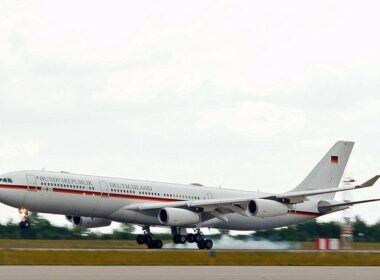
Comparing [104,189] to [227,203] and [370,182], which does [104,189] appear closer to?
[227,203]

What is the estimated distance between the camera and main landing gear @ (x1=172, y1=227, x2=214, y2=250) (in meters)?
62.8

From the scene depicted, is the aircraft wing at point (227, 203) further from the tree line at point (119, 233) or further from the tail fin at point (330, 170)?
the tree line at point (119, 233)

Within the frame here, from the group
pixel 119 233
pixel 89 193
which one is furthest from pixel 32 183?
pixel 119 233

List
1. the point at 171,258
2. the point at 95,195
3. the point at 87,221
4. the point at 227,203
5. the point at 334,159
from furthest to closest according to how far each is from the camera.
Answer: the point at 334,159 < the point at 87,221 < the point at 227,203 < the point at 95,195 < the point at 171,258

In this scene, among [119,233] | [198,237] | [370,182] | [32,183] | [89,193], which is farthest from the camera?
[119,233]

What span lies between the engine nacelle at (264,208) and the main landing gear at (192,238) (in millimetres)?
3872

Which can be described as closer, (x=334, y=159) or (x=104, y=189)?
(x=104, y=189)

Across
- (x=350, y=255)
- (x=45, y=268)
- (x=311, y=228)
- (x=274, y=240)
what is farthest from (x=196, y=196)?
(x=45, y=268)

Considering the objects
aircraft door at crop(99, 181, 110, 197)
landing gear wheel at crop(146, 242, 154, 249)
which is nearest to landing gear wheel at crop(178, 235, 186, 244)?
landing gear wheel at crop(146, 242, 154, 249)

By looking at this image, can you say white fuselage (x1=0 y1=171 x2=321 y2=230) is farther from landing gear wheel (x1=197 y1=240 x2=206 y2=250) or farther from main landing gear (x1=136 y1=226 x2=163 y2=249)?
landing gear wheel (x1=197 y1=240 x2=206 y2=250)

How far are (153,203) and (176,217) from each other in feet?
10.1

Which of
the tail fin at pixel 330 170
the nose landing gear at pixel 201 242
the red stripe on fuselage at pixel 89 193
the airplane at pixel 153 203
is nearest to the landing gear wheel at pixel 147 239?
the airplane at pixel 153 203

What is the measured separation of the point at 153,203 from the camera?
63625mm

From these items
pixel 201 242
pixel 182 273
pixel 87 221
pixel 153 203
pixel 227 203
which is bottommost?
pixel 182 273
